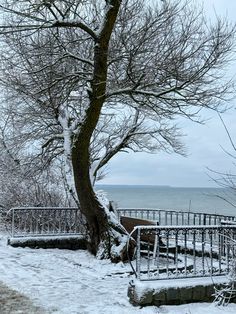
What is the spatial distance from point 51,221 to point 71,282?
5623 mm

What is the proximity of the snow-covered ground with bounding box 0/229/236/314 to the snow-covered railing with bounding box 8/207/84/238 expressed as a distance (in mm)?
1215

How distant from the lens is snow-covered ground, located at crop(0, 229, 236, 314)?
7117mm

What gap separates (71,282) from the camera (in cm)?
880

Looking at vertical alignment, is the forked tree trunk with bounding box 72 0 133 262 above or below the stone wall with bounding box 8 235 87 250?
above

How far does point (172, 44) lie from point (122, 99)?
2.52 meters

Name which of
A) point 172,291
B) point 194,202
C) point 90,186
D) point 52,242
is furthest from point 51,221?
point 194,202

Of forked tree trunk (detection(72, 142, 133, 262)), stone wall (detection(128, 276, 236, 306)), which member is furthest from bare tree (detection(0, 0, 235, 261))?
stone wall (detection(128, 276, 236, 306))

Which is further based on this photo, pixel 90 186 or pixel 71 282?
pixel 90 186

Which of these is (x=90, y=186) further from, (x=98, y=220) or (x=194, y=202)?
(x=194, y=202)

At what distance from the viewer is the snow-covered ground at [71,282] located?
7.12 metres

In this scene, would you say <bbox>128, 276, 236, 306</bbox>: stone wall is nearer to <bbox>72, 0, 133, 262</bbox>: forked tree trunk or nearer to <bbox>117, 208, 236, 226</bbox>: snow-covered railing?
<bbox>72, 0, 133, 262</bbox>: forked tree trunk

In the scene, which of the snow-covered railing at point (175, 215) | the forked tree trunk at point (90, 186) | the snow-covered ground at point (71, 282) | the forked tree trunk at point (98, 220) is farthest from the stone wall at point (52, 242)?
the snow-covered railing at point (175, 215)

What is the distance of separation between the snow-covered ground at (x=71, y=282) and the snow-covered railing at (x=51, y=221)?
3.99 ft

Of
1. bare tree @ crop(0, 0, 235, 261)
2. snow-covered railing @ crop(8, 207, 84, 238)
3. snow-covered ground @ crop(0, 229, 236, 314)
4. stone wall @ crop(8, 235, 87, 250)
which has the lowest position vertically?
snow-covered ground @ crop(0, 229, 236, 314)
